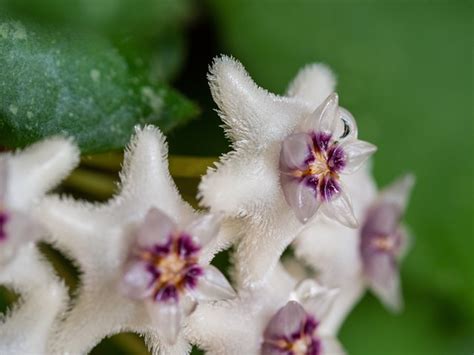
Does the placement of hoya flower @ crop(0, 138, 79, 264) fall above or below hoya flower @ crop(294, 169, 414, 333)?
above

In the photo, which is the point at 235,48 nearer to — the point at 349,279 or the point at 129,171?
the point at 349,279

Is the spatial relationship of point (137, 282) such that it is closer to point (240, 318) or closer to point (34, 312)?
point (34, 312)

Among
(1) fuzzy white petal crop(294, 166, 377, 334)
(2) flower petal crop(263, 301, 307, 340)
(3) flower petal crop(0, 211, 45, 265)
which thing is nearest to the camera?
(3) flower petal crop(0, 211, 45, 265)

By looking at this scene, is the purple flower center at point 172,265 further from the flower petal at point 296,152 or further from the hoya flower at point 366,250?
the hoya flower at point 366,250

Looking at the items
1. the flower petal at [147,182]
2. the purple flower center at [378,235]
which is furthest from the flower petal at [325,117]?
the purple flower center at [378,235]

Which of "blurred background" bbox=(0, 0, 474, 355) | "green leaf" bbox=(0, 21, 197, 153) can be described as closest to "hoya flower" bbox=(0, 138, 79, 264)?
"green leaf" bbox=(0, 21, 197, 153)

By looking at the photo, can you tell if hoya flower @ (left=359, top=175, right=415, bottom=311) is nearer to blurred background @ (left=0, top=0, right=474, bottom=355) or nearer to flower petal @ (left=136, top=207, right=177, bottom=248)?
blurred background @ (left=0, top=0, right=474, bottom=355)

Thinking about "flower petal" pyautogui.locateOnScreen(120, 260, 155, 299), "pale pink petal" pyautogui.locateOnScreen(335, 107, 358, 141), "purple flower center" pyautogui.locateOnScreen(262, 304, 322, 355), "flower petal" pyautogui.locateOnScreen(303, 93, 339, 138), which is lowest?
"purple flower center" pyautogui.locateOnScreen(262, 304, 322, 355)

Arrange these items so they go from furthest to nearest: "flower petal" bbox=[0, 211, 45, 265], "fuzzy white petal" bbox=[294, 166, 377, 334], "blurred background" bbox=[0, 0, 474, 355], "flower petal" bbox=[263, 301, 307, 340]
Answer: "blurred background" bbox=[0, 0, 474, 355] < "fuzzy white petal" bbox=[294, 166, 377, 334] < "flower petal" bbox=[263, 301, 307, 340] < "flower petal" bbox=[0, 211, 45, 265]
